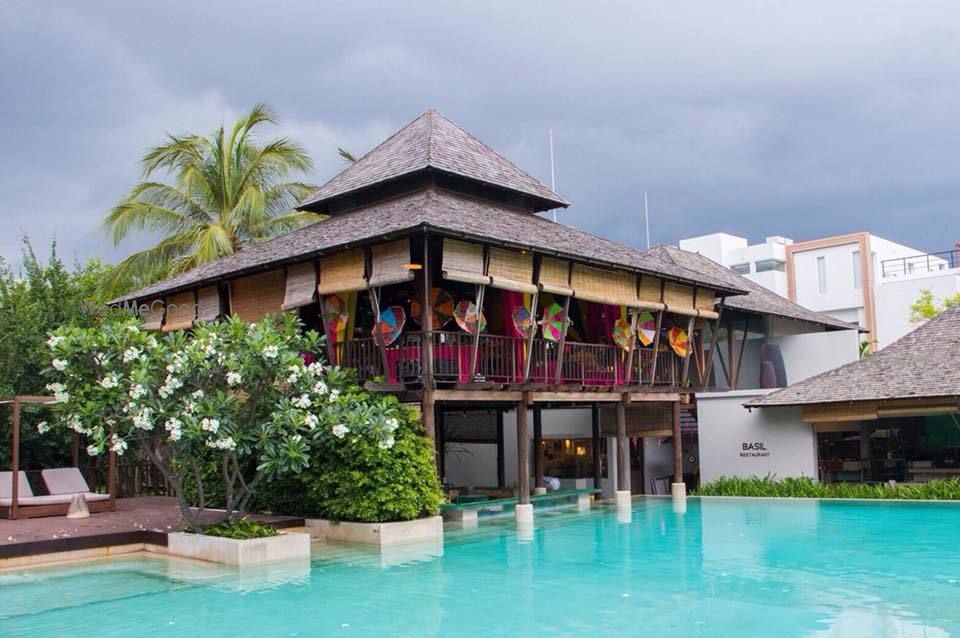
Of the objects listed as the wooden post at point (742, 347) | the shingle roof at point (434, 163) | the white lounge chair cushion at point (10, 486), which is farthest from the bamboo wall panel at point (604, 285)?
the white lounge chair cushion at point (10, 486)

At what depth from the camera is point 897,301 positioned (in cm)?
4241

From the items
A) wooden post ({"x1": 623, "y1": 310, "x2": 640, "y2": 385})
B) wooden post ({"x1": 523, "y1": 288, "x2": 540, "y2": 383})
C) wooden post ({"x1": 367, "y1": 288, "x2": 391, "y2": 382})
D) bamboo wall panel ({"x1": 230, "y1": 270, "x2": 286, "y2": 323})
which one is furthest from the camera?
wooden post ({"x1": 623, "y1": 310, "x2": 640, "y2": 385})

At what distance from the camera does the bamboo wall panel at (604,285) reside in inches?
676

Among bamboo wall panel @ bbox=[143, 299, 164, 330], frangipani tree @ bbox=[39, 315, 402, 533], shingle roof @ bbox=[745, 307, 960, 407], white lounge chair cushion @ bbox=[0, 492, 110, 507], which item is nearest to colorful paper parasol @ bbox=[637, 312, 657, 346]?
shingle roof @ bbox=[745, 307, 960, 407]

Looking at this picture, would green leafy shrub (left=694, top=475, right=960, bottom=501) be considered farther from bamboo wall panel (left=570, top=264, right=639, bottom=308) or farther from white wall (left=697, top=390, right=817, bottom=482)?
bamboo wall panel (left=570, top=264, right=639, bottom=308)

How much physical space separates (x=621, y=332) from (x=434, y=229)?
629cm

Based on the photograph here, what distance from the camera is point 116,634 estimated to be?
835cm

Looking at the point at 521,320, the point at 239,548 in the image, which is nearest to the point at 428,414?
the point at 521,320

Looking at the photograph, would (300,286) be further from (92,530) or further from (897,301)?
(897,301)

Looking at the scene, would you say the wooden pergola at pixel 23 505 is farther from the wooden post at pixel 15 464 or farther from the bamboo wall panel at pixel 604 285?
the bamboo wall panel at pixel 604 285

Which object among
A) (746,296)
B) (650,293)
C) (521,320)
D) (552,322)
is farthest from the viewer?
(746,296)

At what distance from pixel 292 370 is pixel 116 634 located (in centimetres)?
476

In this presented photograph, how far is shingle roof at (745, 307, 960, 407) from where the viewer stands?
19516 millimetres

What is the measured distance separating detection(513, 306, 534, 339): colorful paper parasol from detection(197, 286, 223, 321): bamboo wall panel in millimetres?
6026
